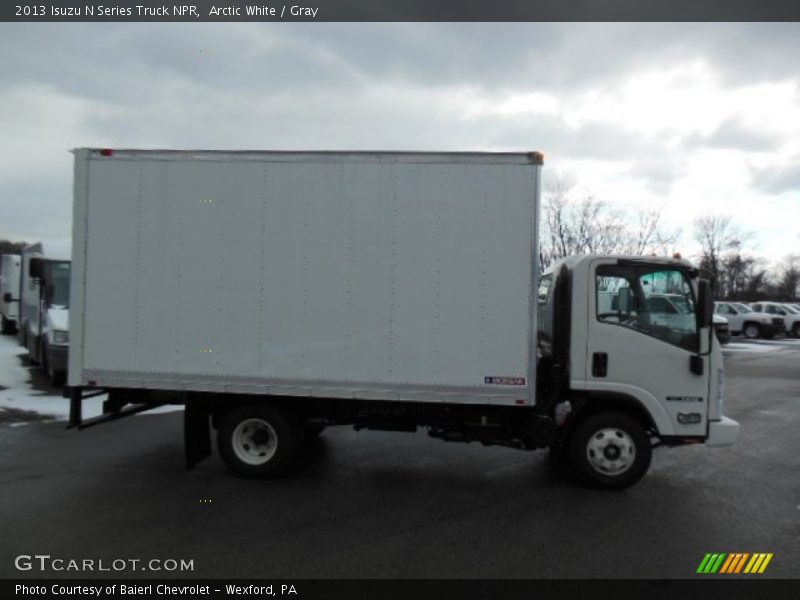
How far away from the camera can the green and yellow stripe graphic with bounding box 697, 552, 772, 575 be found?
4168 millimetres

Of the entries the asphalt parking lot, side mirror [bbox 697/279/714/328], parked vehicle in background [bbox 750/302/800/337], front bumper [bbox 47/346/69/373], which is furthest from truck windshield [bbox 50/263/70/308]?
parked vehicle in background [bbox 750/302/800/337]

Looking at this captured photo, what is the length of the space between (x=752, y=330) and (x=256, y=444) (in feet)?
109

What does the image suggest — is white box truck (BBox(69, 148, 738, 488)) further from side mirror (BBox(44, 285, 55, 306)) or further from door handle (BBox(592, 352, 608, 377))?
side mirror (BBox(44, 285, 55, 306))

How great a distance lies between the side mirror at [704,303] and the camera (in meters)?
5.63

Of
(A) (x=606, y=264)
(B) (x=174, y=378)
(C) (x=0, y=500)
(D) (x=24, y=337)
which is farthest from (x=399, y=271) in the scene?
(D) (x=24, y=337)

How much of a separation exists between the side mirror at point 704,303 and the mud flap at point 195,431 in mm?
4921

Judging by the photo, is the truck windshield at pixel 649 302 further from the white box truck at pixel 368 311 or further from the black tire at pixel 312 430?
the black tire at pixel 312 430

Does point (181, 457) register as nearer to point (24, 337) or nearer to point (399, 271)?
point (399, 271)

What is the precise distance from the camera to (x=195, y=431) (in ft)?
20.1

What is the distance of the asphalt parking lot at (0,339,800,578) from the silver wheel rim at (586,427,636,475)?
0.27 m

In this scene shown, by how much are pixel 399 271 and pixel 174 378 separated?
2.43 m
